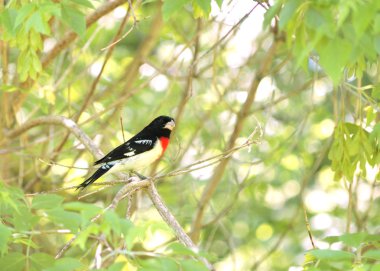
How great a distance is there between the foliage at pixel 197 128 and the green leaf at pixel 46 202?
0.03 ft

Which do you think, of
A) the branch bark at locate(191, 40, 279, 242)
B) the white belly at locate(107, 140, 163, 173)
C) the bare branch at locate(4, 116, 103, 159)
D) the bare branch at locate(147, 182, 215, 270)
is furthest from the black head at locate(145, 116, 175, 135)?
the bare branch at locate(147, 182, 215, 270)

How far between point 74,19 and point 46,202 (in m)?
0.97

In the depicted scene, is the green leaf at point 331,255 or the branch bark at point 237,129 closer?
the green leaf at point 331,255

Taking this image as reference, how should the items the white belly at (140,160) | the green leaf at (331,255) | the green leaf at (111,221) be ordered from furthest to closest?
1. the white belly at (140,160)
2. the green leaf at (331,255)
3. the green leaf at (111,221)

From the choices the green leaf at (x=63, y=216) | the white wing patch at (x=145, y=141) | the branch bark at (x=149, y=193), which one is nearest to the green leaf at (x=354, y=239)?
the branch bark at (x=149, y=193)

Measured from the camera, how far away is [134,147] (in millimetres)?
5344

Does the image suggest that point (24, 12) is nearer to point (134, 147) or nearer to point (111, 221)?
point (111, 221)

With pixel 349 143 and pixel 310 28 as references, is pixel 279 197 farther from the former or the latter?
pixel 310 28

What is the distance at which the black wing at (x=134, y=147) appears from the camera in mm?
5031

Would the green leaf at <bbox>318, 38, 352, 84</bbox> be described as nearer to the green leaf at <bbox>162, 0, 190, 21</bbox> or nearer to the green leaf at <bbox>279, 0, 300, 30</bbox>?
the green leaf at <bbox>279, 0, 300, 30</bbox>

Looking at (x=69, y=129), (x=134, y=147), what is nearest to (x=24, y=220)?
(x=69, y=129)

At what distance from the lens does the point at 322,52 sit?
2484 mm

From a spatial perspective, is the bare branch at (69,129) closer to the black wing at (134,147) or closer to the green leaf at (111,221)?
the black wing at (134,147)

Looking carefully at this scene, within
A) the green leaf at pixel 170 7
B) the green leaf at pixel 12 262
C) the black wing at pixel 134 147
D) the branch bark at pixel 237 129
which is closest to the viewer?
the green leaf at pixel 12 262
